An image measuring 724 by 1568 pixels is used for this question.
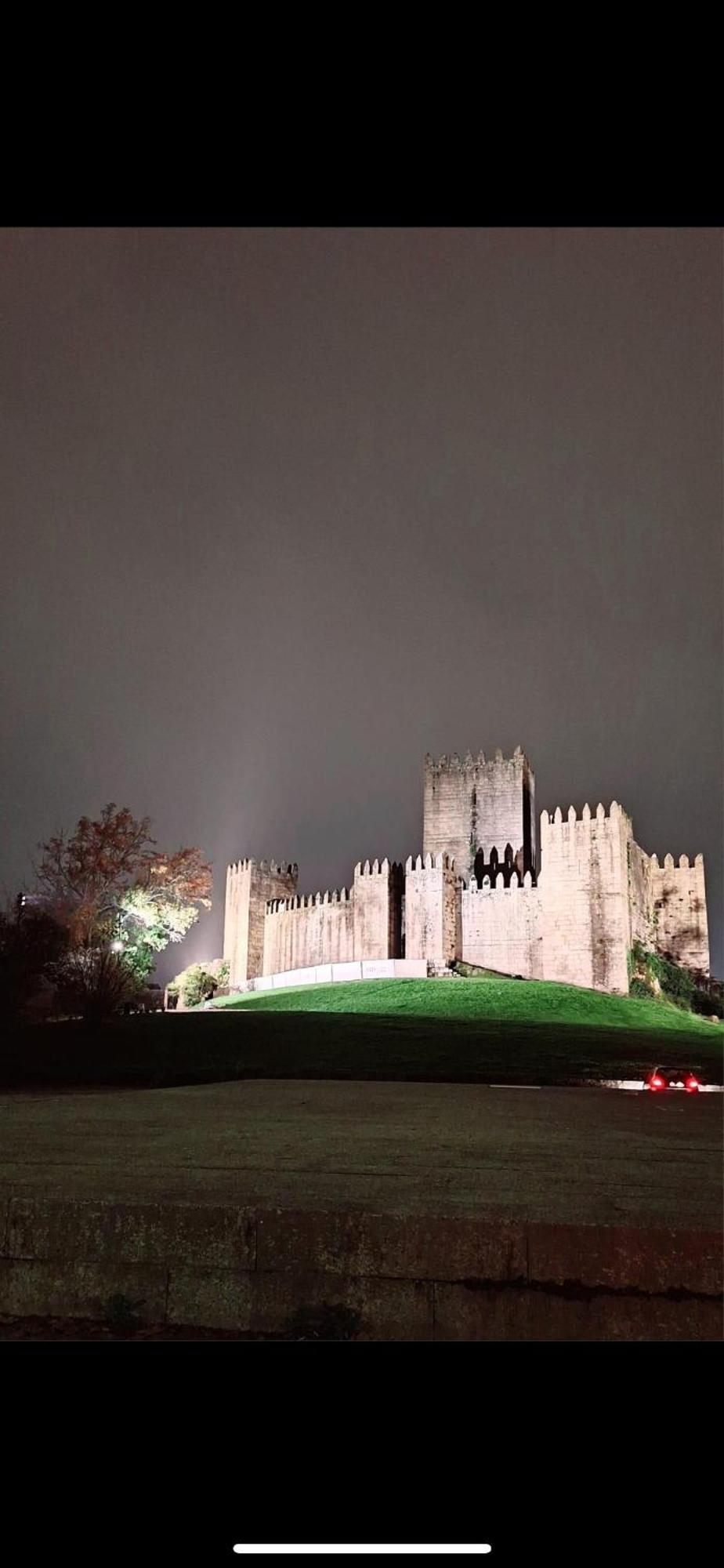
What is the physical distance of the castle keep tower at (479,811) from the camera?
4462 centimetres

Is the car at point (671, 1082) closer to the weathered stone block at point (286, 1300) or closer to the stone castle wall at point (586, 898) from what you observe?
the weathered stone block at point (286, 1300)

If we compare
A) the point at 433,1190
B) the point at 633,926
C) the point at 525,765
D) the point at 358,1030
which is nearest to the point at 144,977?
the point at 358,1030

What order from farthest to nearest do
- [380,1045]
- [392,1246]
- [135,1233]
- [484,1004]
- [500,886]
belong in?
[500,886] < [484,1004] < [380,1045] < [135,1233] < [392,1246]

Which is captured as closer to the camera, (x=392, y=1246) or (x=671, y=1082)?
(x=392, y=1246)

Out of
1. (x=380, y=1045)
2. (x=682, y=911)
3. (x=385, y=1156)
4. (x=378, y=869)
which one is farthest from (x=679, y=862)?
(x=385, y=1156)

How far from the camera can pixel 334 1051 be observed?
1634 centimetres

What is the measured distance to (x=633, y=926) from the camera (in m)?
36.5

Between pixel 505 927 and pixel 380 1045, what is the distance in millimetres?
20934

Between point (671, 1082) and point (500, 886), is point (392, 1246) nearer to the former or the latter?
point (671, 1082)

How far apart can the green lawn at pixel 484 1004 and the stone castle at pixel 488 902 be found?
390 cm

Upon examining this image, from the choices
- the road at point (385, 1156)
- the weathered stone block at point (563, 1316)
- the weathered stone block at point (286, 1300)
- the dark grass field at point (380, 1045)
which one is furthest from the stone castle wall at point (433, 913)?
the weathered stone block at point (563, 1316)

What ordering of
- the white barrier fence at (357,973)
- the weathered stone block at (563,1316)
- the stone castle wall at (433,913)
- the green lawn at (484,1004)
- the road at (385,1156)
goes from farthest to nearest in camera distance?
the stone castle wall at (433,913) < the white barrier fence at (357,973) < the green lawn at (484,1004) < the road at (385,1156) < the weathered stone block at (563,1316)

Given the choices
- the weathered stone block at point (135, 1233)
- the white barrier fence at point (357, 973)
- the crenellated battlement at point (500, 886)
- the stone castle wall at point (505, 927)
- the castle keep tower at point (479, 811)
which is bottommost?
the weathered stone block at point (135, 1233)
